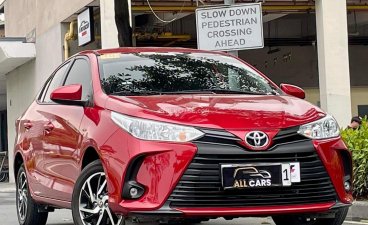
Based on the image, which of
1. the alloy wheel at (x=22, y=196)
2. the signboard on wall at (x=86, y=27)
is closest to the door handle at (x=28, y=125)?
the alloy wheel at (x=22, y=196)

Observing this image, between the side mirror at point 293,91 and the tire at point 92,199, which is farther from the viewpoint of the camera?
the side mirror at point 293,91

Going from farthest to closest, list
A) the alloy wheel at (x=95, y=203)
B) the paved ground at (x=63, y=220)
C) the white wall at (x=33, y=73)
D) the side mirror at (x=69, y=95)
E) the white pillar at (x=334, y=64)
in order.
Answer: the white wall at (x=33, y=73), the white pillar at (x=334, y=64), the paved ground at (x=63, y=220), the side mirror at (x=69, y=95), the alloy wheel at (x=95, y=203)

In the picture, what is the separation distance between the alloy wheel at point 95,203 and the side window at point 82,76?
2.65 ft

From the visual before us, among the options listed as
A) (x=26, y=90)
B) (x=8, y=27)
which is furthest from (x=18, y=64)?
(x=8, y=27)

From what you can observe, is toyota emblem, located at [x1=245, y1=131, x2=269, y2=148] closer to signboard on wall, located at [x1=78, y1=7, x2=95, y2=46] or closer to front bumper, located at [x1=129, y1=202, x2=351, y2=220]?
front bumper, located at [x1=129, y1=202, x2=351, y2=220]

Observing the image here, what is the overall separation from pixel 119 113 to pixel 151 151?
0.53m

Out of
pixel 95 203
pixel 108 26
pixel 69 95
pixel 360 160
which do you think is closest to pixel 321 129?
pixel 95 203

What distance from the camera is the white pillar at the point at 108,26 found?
16.0 meters

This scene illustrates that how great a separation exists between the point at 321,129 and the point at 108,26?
1133cm

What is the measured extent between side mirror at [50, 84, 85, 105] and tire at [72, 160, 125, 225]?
0.67m

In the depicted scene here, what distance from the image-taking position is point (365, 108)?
2284 cm

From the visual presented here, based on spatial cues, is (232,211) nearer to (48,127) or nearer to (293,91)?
(293,91)

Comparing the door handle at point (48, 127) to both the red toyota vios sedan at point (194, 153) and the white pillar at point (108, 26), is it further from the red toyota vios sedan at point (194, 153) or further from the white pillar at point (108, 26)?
the white pillar at point (108, 26)

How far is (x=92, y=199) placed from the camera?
18.2 ft
